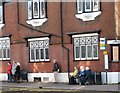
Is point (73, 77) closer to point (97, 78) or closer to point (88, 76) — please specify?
point (88, 76)

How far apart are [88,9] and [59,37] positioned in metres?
3.19

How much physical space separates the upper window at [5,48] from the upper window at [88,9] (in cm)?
773

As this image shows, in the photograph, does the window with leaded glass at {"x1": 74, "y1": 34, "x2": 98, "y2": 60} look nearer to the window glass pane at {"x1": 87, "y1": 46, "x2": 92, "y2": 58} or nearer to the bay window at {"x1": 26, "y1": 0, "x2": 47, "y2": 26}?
the window glass pane at {"x1": 87, "y1": 46, "x2": 92, "y2": 58}

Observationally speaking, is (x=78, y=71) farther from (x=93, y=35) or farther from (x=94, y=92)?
(x=94, y=92)

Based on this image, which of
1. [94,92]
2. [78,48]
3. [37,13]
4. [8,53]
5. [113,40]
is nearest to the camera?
[94,92]

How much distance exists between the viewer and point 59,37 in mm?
28875

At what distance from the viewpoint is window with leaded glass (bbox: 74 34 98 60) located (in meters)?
27.0

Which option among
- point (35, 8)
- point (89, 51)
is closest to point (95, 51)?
point (89, 51)

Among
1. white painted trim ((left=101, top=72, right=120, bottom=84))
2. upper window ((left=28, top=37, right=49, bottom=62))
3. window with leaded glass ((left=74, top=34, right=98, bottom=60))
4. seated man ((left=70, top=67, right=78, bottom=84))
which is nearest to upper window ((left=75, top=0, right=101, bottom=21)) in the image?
window with leaded glass ((left=74, top=34, right=98, bottom=60))

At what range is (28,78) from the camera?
3083 centimetres

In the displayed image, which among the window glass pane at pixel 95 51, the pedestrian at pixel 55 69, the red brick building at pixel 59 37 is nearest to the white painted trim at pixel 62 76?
the red brick building at pixel 59 37

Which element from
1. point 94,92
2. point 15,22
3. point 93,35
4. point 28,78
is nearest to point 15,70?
point 28,78

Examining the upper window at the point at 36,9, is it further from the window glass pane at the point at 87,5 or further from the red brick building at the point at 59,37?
the window glass pane at the point at 87,5

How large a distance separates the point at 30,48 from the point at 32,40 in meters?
0.74
